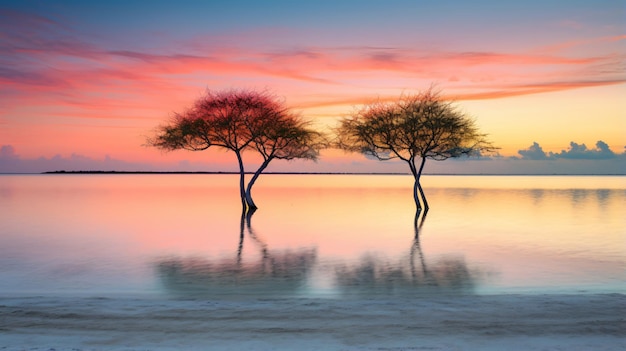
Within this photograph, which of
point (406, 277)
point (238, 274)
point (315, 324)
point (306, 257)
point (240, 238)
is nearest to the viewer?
point (315, 324)

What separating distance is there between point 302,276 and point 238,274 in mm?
2442

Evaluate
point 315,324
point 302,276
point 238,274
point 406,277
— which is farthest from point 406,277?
point 315,324

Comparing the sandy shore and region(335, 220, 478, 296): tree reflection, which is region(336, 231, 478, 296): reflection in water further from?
the sandy shore

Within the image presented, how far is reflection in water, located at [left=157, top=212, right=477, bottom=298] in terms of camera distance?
16.9 metres

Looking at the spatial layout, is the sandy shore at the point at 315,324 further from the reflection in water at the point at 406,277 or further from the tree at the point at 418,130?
the tree at the point at 418,130

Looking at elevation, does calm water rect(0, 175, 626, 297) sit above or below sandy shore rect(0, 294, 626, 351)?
below

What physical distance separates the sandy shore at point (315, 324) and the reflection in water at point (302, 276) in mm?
3986

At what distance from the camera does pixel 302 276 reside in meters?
19.7

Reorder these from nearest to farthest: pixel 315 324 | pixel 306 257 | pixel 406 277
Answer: pixel 315 324 → pixel 406 277 → pixel 306 257

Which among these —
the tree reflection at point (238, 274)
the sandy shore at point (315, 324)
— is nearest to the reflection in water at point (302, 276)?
the tree reflection at point (238, 274)

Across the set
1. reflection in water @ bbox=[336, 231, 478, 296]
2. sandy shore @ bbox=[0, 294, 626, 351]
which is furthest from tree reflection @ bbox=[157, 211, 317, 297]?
sandy shore @ bbox=[0, 294, 626, 351]

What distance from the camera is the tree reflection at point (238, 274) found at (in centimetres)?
1705

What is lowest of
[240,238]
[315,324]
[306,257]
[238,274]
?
[240,238]

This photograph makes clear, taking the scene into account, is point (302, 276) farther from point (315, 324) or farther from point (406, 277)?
point (315, 324)
